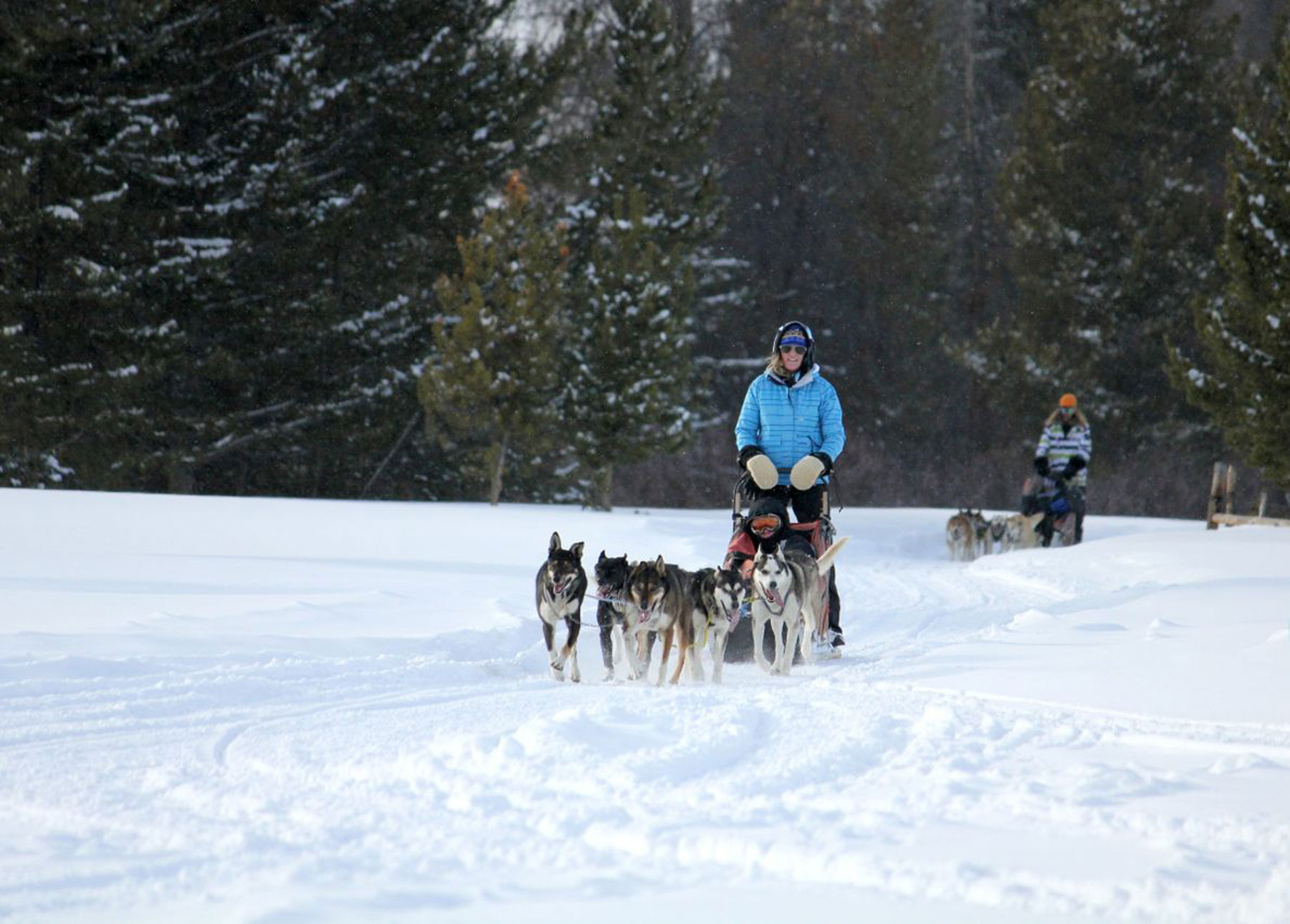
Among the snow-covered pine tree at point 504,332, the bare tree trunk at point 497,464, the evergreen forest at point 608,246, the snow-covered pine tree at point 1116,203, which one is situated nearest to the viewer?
the snow-covered pine tree at point 504,332

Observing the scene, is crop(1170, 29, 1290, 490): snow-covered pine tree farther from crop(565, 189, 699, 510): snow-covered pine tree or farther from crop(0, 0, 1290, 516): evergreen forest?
crop(565, 189, 699, 510): snow-covered pine tree

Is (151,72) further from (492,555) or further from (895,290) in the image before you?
(895,290)

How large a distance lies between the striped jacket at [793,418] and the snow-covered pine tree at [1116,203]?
78.7 feet

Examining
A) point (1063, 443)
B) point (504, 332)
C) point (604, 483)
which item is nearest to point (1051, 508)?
point (1063, 443)

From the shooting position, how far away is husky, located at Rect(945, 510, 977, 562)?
19234mm

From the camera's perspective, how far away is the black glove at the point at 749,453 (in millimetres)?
8484

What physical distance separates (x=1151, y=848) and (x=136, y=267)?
21.6m

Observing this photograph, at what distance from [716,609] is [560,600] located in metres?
0.91

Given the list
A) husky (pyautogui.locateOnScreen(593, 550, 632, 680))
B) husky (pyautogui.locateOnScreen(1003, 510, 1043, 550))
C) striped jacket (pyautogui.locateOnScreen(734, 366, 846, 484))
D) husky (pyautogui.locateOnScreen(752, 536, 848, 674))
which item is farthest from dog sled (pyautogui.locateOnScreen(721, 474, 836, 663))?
husky (pyautogui.locateOnScreen(1003, 510, 1043, 550))

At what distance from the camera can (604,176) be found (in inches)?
1086

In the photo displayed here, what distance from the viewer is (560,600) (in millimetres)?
7934

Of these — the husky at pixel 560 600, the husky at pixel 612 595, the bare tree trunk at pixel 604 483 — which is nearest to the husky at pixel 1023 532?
the bare tree trunk at pixel 604 483

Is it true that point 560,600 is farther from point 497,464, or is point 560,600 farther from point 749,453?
point 497,464

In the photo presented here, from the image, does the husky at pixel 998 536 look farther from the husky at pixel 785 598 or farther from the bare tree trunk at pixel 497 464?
the husky at pixel 785 598
